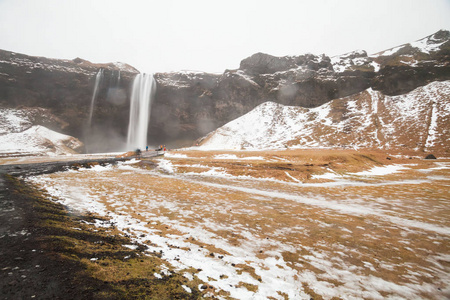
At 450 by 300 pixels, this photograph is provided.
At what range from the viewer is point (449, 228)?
28.0 ft

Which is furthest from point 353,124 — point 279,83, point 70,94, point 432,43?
point 70,94

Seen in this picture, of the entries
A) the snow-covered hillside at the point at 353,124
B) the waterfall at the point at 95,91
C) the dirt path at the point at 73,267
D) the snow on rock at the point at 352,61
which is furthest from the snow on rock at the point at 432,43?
the waterfall at the point at 95,91

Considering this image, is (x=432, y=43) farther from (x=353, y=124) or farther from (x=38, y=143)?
(x=38, y=143)

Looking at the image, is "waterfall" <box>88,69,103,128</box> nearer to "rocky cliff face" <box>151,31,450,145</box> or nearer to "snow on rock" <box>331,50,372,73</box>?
"rocky cliff face" <box>151,31,450,145</box>

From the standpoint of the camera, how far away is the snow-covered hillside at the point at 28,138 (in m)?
60.8

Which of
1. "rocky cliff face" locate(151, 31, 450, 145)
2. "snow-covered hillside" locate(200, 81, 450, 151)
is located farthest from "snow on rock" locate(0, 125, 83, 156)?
"snow-covered hillside" locate(200, 81, 450, 151)

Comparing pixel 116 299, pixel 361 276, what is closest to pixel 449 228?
pixel 361 276

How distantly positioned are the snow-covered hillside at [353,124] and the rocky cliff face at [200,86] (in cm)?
824

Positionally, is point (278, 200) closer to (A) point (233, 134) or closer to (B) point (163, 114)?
(A) point (233, 134)

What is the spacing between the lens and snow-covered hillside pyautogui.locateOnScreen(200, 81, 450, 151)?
234ft

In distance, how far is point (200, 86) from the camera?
358 feet

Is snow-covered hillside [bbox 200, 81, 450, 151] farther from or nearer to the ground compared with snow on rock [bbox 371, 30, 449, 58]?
nearer to the ground

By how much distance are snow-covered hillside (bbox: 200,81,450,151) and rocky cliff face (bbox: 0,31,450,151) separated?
8.24 m

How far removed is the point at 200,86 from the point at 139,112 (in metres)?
37.8
